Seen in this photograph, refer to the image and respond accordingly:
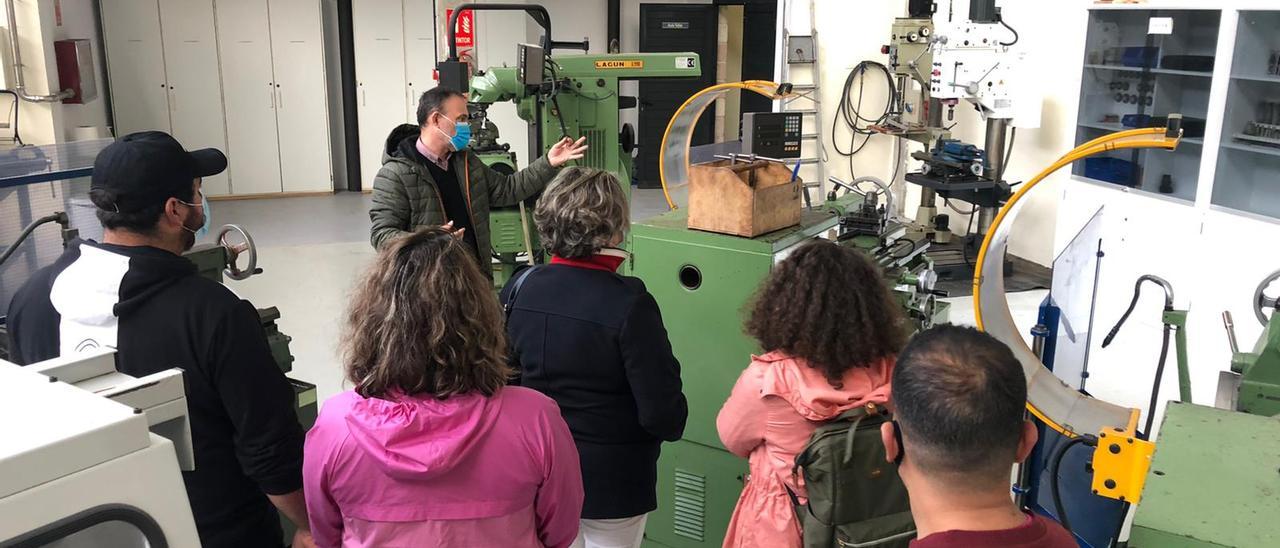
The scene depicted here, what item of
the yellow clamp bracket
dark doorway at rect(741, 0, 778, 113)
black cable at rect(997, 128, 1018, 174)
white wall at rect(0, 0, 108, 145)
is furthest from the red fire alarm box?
the yellow clamp bracket

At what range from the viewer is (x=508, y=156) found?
489cm

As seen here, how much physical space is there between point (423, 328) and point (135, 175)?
0.65 meters

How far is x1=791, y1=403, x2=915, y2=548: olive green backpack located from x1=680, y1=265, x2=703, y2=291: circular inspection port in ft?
2.64

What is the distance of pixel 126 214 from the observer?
158 centimetres

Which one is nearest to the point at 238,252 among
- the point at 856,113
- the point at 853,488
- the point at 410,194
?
the point at 410,194

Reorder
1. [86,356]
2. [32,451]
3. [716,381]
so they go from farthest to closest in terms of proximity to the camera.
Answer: [716,381], [86,356], [32,451]

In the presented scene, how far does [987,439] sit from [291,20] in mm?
8395

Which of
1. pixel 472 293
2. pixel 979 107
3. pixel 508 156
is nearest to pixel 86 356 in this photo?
pixel 472 293

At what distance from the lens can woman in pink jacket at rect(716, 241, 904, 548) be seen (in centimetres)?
178

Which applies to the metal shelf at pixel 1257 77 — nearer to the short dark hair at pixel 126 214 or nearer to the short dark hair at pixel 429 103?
the short dark hair at pixel 429 103

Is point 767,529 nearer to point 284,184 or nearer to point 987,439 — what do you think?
point 987,439

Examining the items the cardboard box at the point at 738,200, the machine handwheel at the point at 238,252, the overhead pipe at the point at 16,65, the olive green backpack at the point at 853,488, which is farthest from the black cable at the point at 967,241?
the overhead pipe at the point at 16,65

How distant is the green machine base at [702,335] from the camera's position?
2.39 metres

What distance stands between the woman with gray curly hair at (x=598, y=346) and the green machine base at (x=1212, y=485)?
0.94 meters
